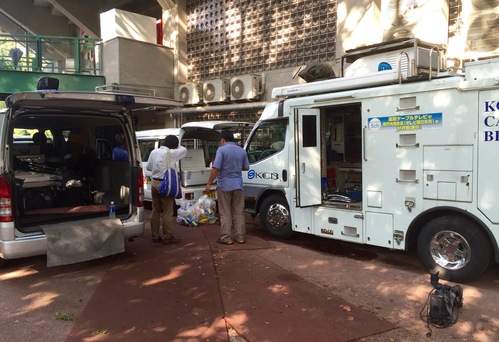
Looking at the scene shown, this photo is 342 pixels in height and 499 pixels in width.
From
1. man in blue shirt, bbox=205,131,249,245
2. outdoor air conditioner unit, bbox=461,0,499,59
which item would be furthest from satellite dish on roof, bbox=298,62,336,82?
outdoor air conditioner unit, bbox=461,0,499,59

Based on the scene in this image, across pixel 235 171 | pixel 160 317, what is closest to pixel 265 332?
pixel 160 317

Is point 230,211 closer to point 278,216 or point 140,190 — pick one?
point 278,216

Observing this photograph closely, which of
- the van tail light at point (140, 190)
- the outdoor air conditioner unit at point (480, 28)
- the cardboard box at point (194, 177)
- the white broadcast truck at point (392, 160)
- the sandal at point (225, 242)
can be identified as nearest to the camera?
the white broadcast truck at point (392, 160)

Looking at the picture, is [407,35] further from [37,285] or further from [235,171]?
[37,285]

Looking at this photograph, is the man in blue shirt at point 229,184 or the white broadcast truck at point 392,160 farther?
the man in blue shirt at point 229,184

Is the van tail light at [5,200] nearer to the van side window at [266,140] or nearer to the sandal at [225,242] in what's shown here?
the sandal at [225,242]

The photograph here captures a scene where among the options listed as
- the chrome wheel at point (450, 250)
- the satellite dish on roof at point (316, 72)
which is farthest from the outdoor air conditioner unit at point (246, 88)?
the chrome wheel at point (450, 250)

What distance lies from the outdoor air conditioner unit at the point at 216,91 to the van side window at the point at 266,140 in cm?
636

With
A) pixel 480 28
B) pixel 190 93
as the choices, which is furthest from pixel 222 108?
pixel 480 28

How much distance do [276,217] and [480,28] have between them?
18.4 ft

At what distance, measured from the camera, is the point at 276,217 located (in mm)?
6949

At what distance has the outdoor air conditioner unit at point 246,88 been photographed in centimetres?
1245

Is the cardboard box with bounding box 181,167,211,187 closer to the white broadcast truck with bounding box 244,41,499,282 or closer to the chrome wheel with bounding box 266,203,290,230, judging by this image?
the white broadcast truck with bounding box 244,41,499,282

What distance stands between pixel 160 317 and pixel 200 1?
43.1 ft
